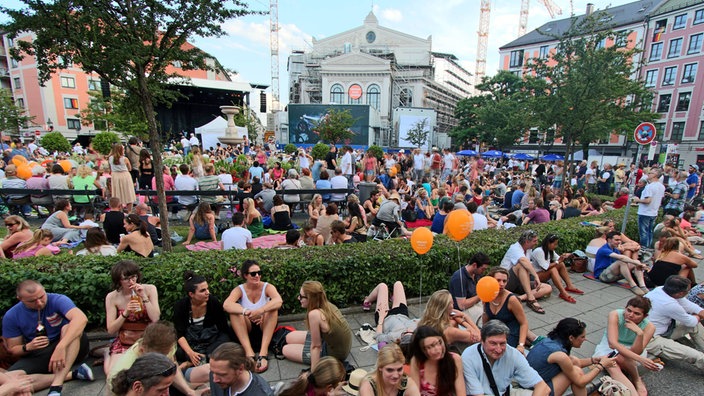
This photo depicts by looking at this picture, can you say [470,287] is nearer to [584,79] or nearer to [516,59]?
[584,79]

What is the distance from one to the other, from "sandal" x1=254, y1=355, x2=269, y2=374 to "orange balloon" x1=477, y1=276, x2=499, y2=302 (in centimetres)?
263

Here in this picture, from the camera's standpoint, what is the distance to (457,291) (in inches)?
179

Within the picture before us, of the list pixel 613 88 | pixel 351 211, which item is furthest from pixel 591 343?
pixel 613 88

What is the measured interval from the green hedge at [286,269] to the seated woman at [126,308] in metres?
0.49

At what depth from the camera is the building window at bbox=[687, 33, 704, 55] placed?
1326 inches

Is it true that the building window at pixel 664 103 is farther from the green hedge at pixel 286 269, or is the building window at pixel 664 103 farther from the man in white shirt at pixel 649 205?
the green hedge at pixel 286 269

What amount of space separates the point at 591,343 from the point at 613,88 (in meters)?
11.5

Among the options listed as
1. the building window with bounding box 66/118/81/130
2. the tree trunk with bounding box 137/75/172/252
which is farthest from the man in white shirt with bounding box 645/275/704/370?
the building window with bounding box 66/118/81/130

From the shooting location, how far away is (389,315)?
14.3ft

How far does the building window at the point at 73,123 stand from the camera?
135 feet

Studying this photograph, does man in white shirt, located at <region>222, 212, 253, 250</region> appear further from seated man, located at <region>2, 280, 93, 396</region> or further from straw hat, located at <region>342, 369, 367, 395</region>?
straw hat, located at <region>342, 369, 367, 395</region>

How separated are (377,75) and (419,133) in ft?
54.7

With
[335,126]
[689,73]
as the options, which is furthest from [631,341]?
[689,73]

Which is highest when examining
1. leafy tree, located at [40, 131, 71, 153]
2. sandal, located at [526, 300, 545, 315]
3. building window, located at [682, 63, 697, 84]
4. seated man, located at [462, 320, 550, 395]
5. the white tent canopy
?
building window, located at [682, 63, 697, 84]
